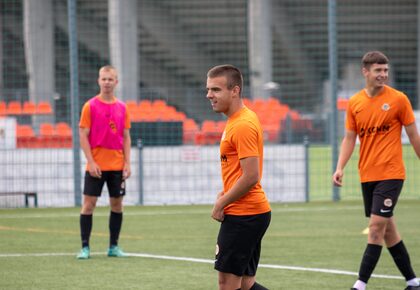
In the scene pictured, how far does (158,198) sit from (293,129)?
6.22 m

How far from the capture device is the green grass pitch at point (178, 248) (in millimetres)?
8234

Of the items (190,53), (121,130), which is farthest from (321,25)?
(121,130)

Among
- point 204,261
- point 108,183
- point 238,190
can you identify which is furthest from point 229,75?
point 108,183

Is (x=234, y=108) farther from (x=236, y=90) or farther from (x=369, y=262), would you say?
(x=369, y=262)

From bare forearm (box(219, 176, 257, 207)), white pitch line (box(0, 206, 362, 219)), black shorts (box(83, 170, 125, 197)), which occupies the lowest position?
white pitch line (box(0, 206, 362, 219))

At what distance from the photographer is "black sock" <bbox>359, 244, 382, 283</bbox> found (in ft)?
24.0

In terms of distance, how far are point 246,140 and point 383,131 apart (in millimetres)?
2365

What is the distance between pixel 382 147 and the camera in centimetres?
755

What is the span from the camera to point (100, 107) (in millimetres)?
9672

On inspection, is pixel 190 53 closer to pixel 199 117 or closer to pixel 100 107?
pixel 199 117

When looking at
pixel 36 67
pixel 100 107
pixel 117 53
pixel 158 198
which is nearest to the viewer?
pixel 100 107

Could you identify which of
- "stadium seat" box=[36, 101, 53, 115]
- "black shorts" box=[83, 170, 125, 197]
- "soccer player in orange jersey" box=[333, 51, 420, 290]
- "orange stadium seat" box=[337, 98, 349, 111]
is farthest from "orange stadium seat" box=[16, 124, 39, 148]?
"soccer player in orange jersey" box=[333, 51, 420, 290]

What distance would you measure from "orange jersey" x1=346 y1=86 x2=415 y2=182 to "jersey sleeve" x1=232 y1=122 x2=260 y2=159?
2259 mm

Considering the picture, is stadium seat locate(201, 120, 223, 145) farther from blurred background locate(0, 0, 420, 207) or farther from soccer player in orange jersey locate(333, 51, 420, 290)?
soccer player in orange jersey locate(333, 51, 420, 290)
